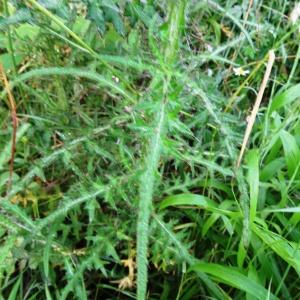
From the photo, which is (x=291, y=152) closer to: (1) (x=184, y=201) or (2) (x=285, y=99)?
(2) (x=285, y=99)

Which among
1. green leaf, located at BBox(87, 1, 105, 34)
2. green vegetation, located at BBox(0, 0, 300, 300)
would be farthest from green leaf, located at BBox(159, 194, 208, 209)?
green leaf, located at BBox(87, 1, 105, 34)

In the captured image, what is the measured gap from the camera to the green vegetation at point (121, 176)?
125cm

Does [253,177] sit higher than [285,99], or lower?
lower

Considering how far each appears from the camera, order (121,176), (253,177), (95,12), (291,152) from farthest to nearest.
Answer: (291,152) → (253,177) → (121,176) → (95,12)

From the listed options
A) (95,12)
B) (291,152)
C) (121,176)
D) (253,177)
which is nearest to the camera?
(95,12)

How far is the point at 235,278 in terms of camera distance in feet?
4.33

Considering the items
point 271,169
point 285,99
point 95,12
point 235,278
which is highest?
point 95,12

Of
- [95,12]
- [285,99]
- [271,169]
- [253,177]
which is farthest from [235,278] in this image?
[95,12]

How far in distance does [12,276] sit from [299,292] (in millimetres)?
786

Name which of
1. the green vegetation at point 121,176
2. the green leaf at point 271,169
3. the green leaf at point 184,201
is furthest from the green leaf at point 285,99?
the green leaf at point 184,201

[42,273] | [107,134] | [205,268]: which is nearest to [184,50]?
[107,134]

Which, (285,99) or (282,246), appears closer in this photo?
(282,246)

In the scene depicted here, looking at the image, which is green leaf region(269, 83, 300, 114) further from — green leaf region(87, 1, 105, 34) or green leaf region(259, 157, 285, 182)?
green leaf region(87, 1, 105, 34)

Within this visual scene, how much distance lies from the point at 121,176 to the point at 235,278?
38 centimetres
